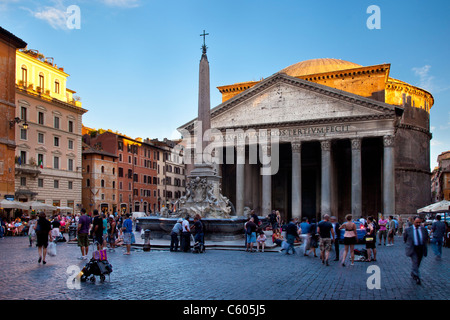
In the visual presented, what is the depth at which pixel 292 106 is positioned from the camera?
30.5m

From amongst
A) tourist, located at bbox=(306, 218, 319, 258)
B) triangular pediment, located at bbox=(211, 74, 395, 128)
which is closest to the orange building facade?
triangular pediment, located at bbox=(211, 74, 395, 128)

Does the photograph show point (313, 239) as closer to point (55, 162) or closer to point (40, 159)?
point (40, 159)

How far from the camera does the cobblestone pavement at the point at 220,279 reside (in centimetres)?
661

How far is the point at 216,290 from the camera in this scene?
6.95 m

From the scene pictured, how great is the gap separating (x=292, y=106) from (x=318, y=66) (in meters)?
12.4

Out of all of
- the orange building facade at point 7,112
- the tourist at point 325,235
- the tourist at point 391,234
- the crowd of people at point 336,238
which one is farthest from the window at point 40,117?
the tourist at point 325,235

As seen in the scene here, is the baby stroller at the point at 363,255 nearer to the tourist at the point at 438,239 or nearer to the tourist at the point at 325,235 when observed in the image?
the tourist at the point at 325,235

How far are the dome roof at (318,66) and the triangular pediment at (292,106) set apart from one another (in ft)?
35.1

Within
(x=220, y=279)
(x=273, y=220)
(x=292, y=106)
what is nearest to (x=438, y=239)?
(x=273, y=220)

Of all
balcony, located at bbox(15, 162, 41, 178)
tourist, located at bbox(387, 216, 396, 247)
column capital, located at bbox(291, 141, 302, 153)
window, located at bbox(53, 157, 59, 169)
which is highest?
column capital, located at bbox(291, 141, 302, 153)

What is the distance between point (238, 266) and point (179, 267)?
1.34m

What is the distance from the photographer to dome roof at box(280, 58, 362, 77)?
134ft

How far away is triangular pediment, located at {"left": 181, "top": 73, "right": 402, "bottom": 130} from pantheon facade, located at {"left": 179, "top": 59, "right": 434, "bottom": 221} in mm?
65

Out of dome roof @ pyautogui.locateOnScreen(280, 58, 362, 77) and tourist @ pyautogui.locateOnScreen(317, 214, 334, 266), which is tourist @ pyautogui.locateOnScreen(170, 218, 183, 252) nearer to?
tourist @ pyautogui.locateOnScreen(317, 214, 334, 266)
